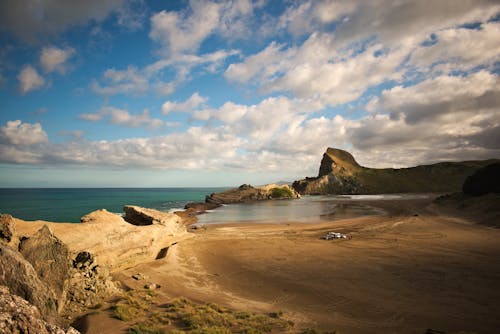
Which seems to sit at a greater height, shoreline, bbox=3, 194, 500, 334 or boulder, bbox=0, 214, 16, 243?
boulder, bbox=0, 214, 16, 243

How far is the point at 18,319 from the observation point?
3.82 meters

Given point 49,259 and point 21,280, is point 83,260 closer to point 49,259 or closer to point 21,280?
point 49,259

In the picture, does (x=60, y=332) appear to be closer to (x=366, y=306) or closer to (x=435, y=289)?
(x=366, y=306)

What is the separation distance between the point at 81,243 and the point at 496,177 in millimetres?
44224

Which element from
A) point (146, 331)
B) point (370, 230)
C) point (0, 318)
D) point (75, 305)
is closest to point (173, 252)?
point (75, 305)

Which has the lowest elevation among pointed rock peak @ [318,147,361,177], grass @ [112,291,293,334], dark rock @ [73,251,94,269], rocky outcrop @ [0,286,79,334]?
grass @ [112,291,293,334]

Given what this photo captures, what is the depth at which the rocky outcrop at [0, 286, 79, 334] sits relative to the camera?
367 centimetres

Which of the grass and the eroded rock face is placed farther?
the grass

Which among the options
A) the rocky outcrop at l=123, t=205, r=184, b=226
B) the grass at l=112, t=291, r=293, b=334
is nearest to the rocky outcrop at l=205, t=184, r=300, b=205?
the rocky outcrop at l=123, t=205, r=184, b=226

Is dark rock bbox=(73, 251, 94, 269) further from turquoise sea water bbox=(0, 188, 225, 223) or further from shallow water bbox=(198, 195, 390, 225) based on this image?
turquoise sea water bbox=(0, 188, 225, 223)

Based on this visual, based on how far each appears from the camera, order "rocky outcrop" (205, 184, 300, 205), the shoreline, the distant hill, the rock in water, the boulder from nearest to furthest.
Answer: the rock in water
the shoreline
the boulder
"rocky outcrop" (205, 184, 300, 205)
the distant hill

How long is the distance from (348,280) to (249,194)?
68327 millimetres

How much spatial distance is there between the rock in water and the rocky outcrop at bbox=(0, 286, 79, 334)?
3643 mm

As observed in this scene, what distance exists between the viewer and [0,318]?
3.65 metres
